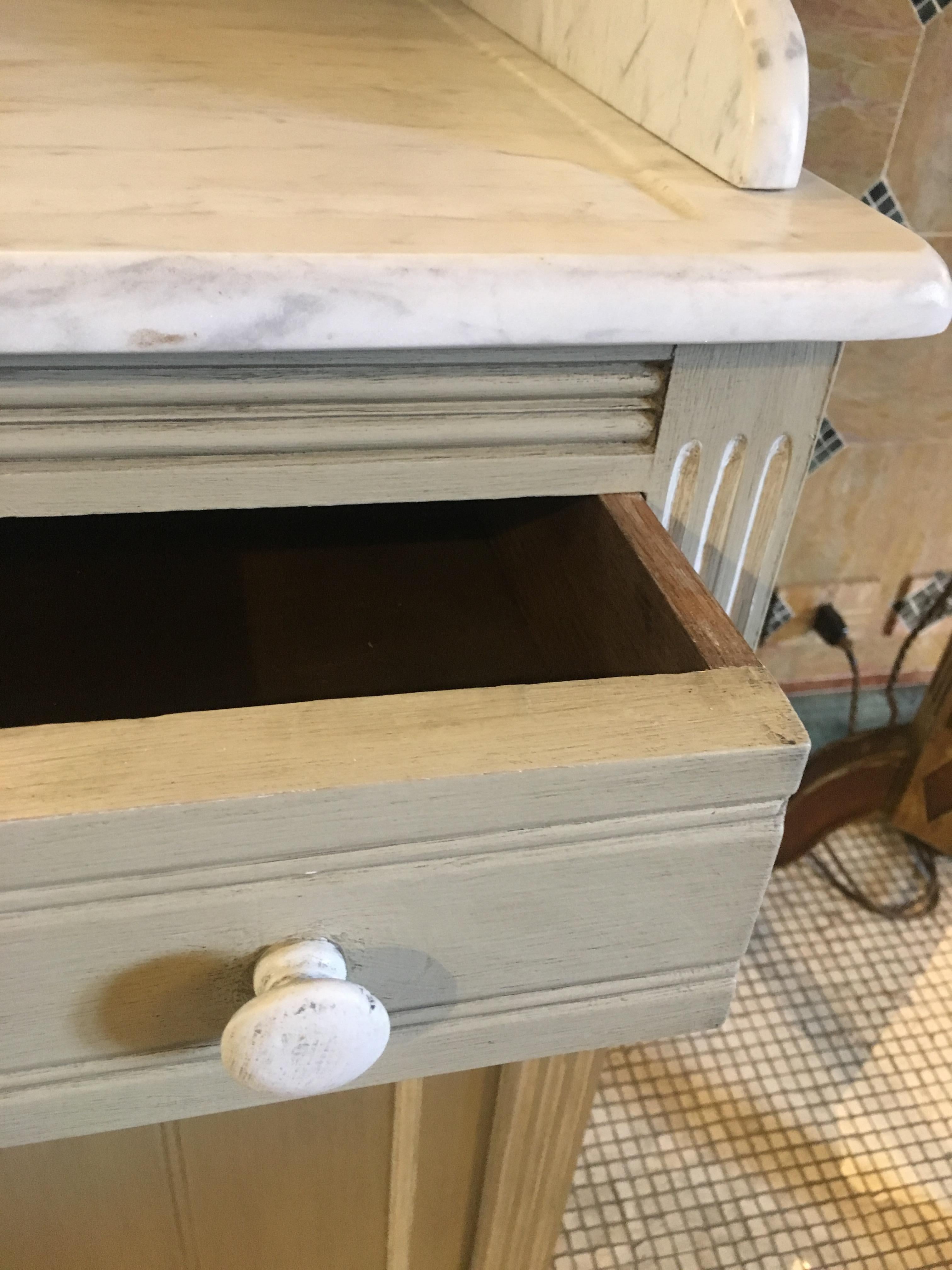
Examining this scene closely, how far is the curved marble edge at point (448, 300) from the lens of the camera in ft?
1.02

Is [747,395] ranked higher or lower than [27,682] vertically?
higher

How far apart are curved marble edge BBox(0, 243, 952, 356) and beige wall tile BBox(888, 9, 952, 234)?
2.09ft

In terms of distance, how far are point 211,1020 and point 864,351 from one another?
0.94 meters

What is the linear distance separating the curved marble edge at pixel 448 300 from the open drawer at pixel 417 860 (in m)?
0.10

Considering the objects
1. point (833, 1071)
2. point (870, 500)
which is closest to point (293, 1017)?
point (833, 1071)

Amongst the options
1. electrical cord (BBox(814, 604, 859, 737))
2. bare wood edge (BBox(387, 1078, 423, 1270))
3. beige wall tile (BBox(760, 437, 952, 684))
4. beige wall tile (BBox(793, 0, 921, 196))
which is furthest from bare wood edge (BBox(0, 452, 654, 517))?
electrical cord (BBox(814, 604, 859, 737))

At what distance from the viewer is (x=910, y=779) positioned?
40.6 inches

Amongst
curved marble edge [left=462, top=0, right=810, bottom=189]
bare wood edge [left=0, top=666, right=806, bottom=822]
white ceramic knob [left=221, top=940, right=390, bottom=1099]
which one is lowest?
white ceramic knob [left=221, top=940, right=390, bottom=1099]

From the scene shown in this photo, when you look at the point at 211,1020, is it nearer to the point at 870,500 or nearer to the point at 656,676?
the point at 656,676

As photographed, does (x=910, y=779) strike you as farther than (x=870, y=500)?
No

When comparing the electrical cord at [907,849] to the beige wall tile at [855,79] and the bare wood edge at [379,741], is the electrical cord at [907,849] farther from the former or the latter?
the bare wood edge at [379,741]

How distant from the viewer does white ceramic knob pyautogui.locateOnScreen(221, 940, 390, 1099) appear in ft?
0.93

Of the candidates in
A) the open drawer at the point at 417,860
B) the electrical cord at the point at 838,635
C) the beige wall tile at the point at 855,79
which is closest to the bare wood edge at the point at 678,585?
the open drawer at the point at 417,860

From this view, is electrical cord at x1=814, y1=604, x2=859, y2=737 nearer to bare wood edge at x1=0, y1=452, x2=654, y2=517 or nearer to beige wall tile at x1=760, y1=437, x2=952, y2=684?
beige wall tile at x1=760, y1=437, x2=952, y2=684
